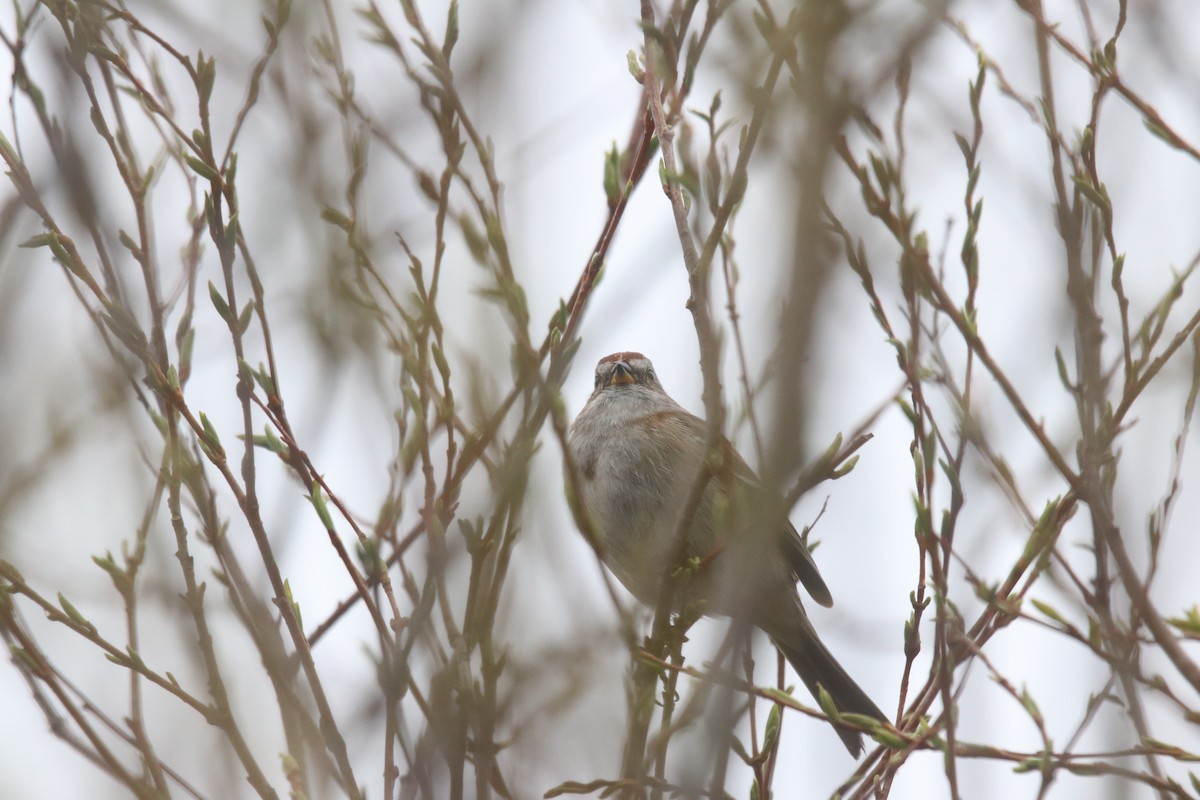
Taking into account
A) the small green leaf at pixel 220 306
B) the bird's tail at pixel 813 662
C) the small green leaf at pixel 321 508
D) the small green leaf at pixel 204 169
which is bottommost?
the small green leaf at pixel 321 508

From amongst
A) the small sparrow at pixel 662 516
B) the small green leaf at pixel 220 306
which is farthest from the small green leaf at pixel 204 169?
the small sparrow at pixel 662 516

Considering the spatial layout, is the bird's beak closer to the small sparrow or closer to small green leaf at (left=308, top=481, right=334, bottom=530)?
the small sparrow

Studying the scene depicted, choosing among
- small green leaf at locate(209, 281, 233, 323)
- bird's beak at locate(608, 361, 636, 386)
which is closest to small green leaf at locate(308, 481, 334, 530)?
small green leaf at locate(209, 281, 233, 323)

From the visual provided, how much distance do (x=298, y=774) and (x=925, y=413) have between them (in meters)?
1.77

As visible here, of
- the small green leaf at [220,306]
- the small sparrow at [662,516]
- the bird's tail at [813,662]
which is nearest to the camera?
the small green leaf at [220,306]

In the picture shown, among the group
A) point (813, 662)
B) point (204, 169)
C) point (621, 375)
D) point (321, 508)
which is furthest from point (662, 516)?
point (204, 169)

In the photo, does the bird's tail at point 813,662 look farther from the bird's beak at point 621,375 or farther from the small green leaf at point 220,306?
the small green leaf at point 220,306

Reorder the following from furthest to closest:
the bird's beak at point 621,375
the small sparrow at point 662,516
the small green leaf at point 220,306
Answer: the bird's beak at point 621,375 → the small sparrow at point 662,516 → the small green leaf at point 220,306

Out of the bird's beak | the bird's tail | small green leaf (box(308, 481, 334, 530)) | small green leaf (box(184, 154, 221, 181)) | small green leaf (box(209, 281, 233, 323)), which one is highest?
the bird's beak

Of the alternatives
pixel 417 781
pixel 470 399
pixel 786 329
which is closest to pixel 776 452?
pixel 786 329

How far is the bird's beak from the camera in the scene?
6.74 meters

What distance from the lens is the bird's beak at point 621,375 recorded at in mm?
6738

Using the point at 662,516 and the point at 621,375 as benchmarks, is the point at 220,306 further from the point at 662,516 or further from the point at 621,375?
the point at 621,375

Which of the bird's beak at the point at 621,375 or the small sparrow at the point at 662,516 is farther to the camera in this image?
the bird's beak at the point at 621,375
